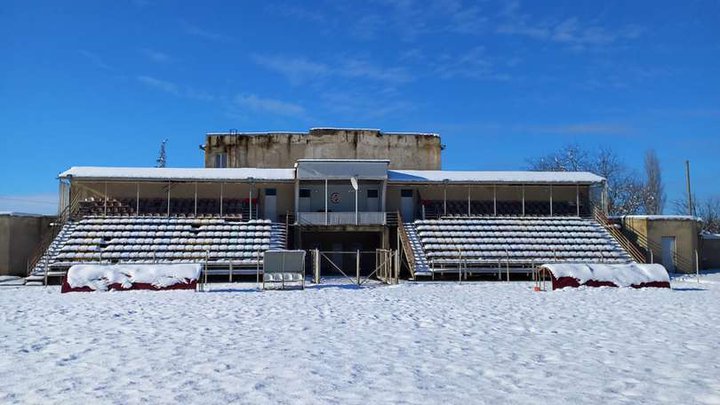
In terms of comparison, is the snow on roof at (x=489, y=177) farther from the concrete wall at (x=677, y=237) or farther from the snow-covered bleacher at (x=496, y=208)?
the concrete wall at (x=677, y=237)

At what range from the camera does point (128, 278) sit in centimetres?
1964

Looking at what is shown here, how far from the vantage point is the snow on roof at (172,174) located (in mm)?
30312

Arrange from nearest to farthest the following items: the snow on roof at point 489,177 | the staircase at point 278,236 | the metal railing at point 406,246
Answer: the metal railing at point 406,246
the staircase at point 278,236
the snow on roof at point 489,177

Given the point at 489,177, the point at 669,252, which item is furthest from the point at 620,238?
the point at 489,177

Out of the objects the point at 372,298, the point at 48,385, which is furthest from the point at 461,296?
the point at 48,385

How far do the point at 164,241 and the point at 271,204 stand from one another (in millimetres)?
6964

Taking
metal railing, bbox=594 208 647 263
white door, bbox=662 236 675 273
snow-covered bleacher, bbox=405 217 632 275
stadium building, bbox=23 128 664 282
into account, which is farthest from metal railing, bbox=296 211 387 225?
white door, bbox=662 236 675 273

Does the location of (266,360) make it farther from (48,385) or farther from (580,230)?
(580,230)

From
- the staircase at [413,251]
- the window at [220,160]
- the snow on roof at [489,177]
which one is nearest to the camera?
the staircase at [413,251]

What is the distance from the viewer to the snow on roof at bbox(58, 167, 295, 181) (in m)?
30.3

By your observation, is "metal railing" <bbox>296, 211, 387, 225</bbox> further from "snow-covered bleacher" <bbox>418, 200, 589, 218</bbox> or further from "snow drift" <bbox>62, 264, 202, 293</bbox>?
"snow drift" <bbox>62, 264, 202, 293</bbox>

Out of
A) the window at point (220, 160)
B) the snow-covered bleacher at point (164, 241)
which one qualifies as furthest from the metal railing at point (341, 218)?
the window at point (220, 160)

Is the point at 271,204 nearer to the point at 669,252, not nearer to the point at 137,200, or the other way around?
the point at 137,200

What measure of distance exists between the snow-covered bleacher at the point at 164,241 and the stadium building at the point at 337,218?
2.1 inches
